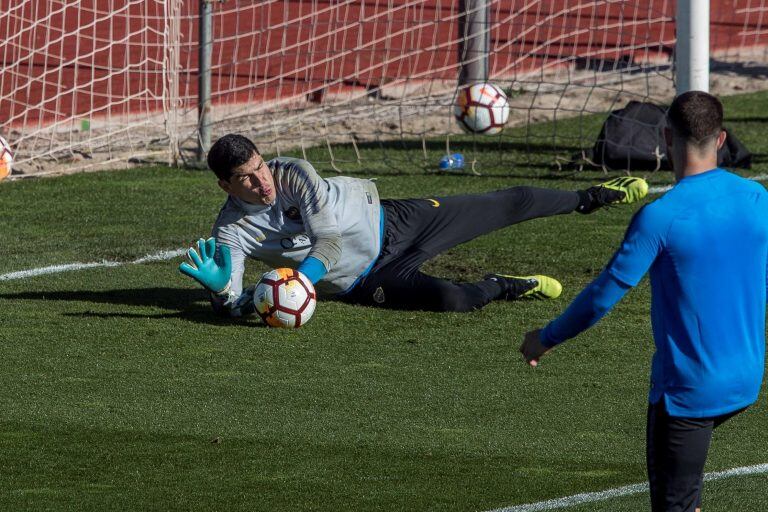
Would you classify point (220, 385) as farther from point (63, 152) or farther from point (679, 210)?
point (63, 152)

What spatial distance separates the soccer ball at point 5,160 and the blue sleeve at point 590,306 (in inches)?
356

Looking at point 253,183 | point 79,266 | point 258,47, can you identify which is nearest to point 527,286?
point 253,183

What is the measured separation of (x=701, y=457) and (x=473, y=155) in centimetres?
943

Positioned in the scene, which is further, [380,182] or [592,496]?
[380,182]

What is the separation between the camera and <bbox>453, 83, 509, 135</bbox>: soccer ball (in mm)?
13309

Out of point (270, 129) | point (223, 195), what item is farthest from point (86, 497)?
point (270, 129)

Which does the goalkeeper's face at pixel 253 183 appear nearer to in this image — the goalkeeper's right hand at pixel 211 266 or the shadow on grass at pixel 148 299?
the goalkeeper's right hand at pixel 211 266

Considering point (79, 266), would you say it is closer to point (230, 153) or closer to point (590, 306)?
point (230, 153)

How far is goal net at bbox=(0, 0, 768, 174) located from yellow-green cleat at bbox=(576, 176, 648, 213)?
3654 millimetres

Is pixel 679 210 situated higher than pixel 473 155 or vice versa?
pixel 679 210

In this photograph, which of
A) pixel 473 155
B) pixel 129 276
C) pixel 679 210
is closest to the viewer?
pixel 679 210

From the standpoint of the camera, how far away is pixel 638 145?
12352 mm

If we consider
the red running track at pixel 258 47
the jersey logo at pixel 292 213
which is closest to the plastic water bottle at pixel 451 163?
the red running track at pixel 258 47

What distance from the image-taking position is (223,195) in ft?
39.1
